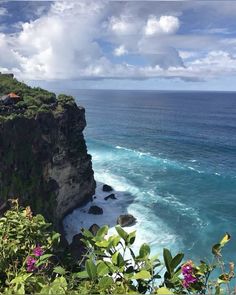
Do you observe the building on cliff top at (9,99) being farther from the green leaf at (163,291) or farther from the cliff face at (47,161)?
the green leaf at (163,291)

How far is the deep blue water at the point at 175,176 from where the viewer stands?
43000mm

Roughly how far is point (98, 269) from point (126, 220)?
129ft

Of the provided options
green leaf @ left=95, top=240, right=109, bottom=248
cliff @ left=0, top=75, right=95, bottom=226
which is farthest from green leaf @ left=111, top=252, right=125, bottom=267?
cliff @ left=0, top=75, right=95, bottom=226

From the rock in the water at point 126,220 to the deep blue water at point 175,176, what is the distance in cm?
129

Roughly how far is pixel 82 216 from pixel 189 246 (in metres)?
13.6

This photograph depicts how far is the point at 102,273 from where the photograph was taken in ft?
17.8

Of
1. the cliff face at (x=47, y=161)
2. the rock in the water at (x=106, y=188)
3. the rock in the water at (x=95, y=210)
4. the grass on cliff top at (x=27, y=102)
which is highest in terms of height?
the grass on cliff top at (x=27, y=102)

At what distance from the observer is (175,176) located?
6188cm

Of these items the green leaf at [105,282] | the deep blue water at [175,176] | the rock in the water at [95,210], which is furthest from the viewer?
the rock in the water at [95,210]

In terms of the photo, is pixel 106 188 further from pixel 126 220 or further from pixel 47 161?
pixel 47 161

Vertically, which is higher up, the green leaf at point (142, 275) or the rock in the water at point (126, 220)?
the green leaf at point (142, 275)

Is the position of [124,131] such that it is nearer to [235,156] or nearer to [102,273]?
[235,156]

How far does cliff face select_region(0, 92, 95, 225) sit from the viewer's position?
37.7 m

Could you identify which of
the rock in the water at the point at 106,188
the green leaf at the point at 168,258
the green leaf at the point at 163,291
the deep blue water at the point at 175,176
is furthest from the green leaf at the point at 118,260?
the rock in the water at the point at 106,188
